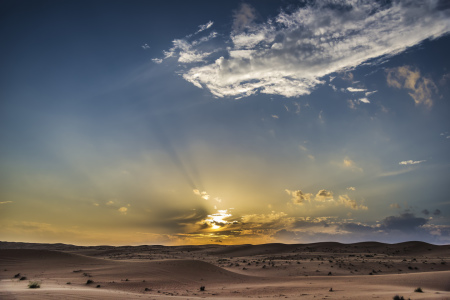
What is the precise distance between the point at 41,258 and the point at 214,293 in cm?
3118

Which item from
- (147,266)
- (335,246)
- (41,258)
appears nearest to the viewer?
(147,266)

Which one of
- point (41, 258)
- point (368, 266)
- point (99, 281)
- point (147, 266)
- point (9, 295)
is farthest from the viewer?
point (41, 258)

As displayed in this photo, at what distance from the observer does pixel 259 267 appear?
1564 inches

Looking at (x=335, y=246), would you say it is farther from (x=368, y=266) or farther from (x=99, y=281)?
(x=99, y=281)

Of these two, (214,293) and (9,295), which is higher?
(9,295)

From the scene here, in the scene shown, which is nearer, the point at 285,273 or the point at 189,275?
the point at 189,275

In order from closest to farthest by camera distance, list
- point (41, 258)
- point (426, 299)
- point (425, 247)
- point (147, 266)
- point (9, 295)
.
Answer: point (9, 295) < point (426, 299) < point (147, 266) < point (41, 258) < point (425, 247)

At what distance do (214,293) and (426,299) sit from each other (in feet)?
44.0

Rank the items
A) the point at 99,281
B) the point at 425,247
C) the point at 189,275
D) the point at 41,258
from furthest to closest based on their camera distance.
Result: the point at 425,247 → the point at 41,258 → the point at 189,275 → the point at 99,281

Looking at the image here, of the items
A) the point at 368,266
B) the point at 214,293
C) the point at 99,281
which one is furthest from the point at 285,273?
the point at 99,281

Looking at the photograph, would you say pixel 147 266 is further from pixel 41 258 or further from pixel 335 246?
pixel 335 246

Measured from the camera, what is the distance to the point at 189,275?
30.6 meters

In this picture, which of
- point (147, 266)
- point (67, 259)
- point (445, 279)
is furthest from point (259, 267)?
point (67, 259)

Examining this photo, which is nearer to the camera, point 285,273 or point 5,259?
point 285,273
